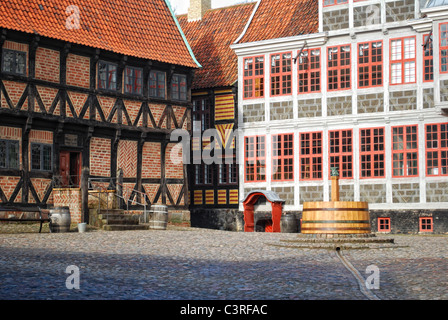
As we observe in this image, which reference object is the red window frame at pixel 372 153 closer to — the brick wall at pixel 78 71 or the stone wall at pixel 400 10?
the stone wall at pixel 400 10

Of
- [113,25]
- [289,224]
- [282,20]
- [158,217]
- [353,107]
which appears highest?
[282,20]

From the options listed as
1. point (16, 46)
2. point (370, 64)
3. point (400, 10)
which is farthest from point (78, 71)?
point (400, 10)

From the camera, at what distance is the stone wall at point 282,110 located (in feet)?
96.2

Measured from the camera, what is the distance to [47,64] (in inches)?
1017

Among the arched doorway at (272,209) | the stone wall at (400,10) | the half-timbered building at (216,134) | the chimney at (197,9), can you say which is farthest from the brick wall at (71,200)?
the chimney at (197,9)

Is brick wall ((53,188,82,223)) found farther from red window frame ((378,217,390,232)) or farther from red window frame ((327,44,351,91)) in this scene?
red window frame ((378,217,390,232))

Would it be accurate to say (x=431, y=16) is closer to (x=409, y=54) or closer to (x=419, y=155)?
(x=409, y=54)

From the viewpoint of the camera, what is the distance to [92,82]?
2734 centimetres

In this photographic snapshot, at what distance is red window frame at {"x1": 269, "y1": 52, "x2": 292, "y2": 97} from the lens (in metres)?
29.5

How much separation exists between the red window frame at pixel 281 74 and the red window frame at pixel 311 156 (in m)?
1.97

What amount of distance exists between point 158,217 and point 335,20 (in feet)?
32.9

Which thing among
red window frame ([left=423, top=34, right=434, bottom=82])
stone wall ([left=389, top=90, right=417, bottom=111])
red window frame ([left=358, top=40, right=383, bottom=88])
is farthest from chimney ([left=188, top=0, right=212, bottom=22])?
red window frame ([left=423, top=34, right=434, bottom=82])

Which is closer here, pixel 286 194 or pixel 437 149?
pixel 437 149

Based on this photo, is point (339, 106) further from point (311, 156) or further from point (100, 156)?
point (100, 156)
